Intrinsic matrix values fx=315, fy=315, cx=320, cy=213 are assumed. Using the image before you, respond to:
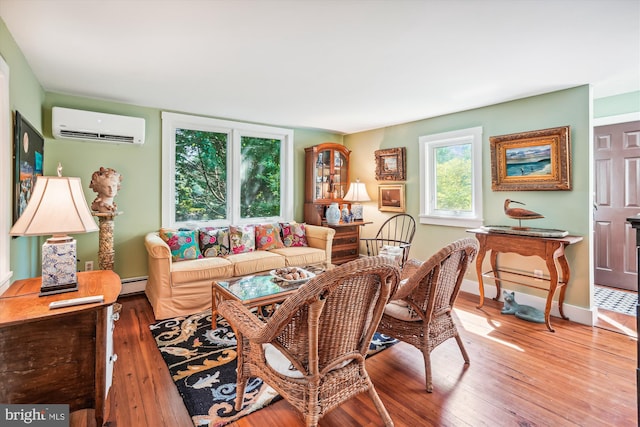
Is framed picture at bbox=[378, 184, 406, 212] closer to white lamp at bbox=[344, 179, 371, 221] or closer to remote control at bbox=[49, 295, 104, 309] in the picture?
white lamp at bbox=[344, 179, 371, 221]

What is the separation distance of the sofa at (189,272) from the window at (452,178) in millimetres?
2004

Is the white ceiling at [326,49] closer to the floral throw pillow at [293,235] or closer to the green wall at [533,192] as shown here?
the green wall at [533,192]

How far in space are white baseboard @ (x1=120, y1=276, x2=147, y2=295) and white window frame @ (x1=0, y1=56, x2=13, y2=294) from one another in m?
1.94

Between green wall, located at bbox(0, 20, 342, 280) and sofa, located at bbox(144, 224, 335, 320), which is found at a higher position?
green wall, located at bbox(0, 20, 342, 280)

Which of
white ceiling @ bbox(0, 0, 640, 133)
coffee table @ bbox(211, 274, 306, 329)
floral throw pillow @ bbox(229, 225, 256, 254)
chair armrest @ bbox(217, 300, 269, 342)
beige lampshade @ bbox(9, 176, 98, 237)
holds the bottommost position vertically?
coffee table @ bbox(211, 274, 306, 329)

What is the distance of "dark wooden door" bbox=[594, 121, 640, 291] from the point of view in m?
3.80

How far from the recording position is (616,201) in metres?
3.95

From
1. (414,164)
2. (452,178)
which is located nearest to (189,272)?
(414,164)

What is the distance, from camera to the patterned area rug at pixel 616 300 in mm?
3381

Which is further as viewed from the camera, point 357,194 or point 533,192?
point 357,194

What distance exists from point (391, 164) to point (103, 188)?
3727mm

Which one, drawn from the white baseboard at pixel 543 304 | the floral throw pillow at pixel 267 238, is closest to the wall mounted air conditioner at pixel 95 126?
the floral throw pillow at pixel 267 238

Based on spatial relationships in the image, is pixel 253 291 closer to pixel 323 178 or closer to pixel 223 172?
pixel 223 172

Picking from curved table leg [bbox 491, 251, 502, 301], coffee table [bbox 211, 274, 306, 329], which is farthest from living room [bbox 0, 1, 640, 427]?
coffee table [bbox 211, 274, 306, 329]
